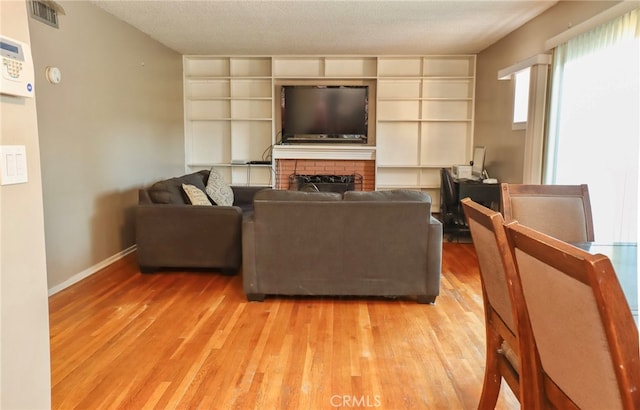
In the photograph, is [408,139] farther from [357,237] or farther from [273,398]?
[273,398]

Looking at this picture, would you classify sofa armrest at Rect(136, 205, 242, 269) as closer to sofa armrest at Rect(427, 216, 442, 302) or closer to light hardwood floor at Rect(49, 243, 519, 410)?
light hardwood floor at Rect(49, 243, 519, 410)

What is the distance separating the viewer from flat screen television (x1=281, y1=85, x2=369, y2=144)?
657 centimetres

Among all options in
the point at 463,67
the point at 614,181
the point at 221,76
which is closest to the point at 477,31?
the point at 463,67

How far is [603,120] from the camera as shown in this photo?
334cm

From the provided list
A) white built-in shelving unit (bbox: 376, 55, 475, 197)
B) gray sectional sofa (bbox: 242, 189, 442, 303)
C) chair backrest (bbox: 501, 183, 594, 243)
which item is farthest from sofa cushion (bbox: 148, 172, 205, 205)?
white built-in shelving unit (bbox: 376, 55, 475, 197)

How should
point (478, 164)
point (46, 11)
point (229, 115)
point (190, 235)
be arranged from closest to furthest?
point (46, 11) → point (190, 235) → point (478, 164) → point (229, 115)

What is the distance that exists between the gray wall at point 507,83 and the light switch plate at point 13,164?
3.72 meters

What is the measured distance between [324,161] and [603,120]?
3987mm

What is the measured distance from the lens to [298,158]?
6715mm

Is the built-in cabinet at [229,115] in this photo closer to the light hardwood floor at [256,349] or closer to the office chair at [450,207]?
the office chair at [450,207]

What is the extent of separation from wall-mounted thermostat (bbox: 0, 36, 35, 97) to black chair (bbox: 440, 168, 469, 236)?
4.68m

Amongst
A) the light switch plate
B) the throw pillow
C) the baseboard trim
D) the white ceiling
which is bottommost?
the baseboard trim

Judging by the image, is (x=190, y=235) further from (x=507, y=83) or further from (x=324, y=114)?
(x=507, y=83)

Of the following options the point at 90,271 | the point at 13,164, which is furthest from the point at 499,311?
the point at 90,271
